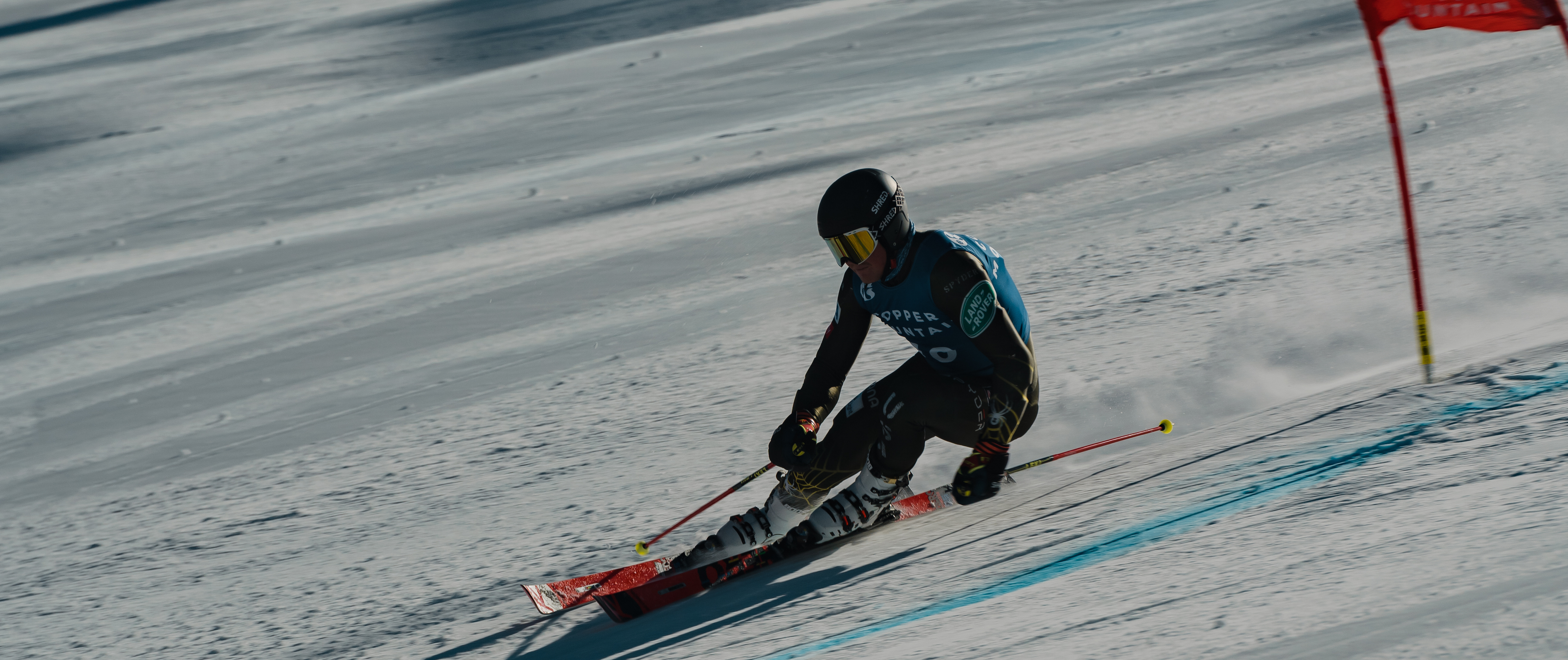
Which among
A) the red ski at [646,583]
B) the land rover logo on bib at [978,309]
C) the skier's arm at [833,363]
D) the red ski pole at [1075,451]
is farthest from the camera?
the red ski pole at [1075,451]

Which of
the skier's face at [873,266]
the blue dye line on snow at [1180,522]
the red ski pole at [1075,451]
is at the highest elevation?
the skier's face at [873,266]

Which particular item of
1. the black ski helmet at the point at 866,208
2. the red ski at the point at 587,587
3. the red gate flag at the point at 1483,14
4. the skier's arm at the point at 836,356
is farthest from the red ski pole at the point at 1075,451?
the red gate flag at the point at 1483,14

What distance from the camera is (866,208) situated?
3.56 meters

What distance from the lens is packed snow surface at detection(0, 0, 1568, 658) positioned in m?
3.20

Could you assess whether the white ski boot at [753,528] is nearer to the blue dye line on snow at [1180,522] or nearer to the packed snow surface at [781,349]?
the packed snow surface at [781,349]

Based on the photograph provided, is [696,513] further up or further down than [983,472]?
further up

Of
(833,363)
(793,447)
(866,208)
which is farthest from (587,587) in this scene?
(866,208)

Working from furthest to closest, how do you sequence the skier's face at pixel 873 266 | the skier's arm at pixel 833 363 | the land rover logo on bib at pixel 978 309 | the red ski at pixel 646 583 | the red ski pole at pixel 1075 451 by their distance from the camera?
the red ski pole at pixel 1075 451 → the skier's arm at pixel 833 363 → the red ski at pixel 646 583 → the skier's face at pixel 873 266 → the land rover logo on bib at pixel 978 309

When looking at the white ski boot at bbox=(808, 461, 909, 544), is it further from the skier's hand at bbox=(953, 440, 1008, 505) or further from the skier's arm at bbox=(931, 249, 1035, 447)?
the skier's arm at bbox=(931, 249, 1035, 447)

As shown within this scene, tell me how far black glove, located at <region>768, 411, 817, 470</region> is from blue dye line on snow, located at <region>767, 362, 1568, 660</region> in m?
0.67

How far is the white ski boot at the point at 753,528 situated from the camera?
3.91 m

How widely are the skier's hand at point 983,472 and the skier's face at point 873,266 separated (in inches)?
23.3

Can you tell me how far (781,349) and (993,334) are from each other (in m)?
2.46

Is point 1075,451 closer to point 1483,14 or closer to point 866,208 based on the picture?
point 866,208
